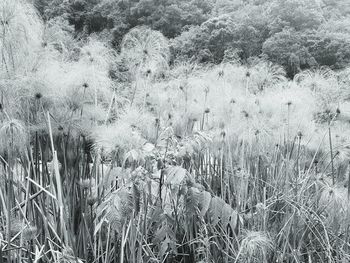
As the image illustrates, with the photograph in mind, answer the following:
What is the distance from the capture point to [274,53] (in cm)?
1770

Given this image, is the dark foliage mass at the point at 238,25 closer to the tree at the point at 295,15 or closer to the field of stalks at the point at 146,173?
the tree at the point at 295,15

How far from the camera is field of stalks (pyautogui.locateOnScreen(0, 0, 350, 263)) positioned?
2.48 metres

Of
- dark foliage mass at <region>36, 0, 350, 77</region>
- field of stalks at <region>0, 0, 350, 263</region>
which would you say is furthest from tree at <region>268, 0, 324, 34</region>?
field of stalks at <region>0, 0, 350, 263</region>

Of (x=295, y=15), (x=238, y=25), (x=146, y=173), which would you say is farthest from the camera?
(x=295, y=15)

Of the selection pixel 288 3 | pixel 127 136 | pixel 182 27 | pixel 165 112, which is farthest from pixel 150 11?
pixel 127 136

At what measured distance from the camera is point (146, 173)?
2.39 metres

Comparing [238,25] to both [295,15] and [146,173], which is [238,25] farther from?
[146,173]

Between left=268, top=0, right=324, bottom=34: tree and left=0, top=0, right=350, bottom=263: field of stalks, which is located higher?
left=268, top=0, right=324, bottom=34: tree

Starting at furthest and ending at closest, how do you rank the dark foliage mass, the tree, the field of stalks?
1. the tree
2. the dark foliage mass
3. the field of stalks

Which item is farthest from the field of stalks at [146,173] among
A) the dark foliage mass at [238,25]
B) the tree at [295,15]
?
the tree at [295,15]

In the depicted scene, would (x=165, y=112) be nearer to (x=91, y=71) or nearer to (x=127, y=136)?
(x=91, y=71)

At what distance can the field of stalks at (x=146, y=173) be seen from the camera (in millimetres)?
2479

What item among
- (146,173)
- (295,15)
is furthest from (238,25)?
(146,173)

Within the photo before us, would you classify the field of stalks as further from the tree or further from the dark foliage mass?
the tree
